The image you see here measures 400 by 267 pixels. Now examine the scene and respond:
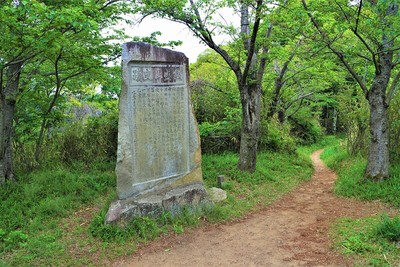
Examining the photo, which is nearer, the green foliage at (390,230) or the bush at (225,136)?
the green foliage at (390,230)

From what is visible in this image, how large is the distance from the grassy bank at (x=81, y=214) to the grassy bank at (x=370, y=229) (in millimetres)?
1611

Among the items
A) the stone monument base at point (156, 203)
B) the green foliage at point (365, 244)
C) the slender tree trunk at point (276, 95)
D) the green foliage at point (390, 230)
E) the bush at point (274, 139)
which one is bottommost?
the green foliage at point (365, 244)

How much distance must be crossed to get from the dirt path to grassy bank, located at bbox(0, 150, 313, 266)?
0.93 feet

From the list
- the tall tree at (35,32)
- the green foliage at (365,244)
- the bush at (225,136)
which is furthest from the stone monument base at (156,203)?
the bush at (225,136)

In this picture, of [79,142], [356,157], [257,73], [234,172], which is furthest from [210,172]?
[356,157]

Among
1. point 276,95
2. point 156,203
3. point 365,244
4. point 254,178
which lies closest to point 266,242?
point 365,244

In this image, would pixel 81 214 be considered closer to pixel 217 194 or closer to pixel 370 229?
pixel 217 194

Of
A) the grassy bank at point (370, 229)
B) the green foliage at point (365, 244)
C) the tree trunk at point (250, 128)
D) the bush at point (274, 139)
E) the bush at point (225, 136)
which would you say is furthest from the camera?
the bush at point (274, 139)

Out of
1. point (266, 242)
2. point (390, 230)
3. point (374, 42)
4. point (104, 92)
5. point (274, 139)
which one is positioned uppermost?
point (374, 42)

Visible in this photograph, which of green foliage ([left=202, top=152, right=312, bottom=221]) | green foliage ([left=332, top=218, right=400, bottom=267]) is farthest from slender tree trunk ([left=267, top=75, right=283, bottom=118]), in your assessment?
green foliage ([left=332, top=218, right=400, bottom=267])

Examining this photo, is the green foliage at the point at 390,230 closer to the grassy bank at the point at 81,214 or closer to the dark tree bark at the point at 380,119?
the grassy bank at the point at 81,214

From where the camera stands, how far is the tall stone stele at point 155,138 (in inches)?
211

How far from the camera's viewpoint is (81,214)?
19.5ft

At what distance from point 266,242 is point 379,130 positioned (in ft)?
13.4
